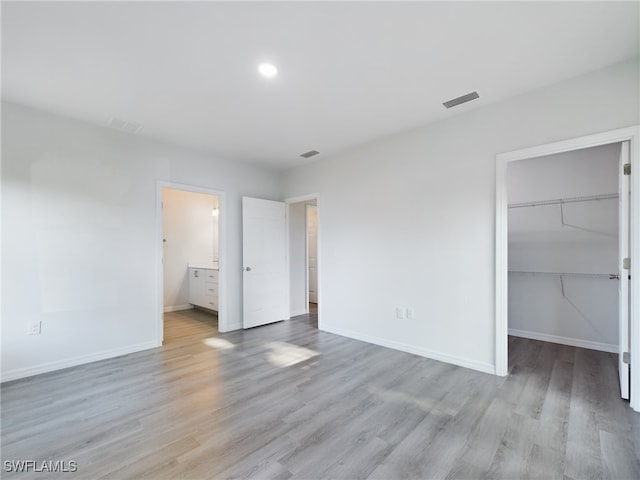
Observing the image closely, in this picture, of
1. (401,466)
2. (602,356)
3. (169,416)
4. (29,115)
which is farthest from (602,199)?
(29,115)

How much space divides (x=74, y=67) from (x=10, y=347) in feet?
8.73

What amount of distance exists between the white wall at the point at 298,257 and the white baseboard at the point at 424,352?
4.24ft

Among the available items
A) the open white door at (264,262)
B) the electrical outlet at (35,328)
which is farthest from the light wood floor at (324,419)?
the open white door at (264,262)

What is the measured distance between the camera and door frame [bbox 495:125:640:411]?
6.90 feet

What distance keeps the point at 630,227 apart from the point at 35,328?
544 cm

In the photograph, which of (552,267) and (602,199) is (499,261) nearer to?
(552,267)

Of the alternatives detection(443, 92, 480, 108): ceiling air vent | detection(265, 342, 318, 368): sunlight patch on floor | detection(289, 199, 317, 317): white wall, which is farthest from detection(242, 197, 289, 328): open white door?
detection(443, 92, 480, 108): ceiling air vent

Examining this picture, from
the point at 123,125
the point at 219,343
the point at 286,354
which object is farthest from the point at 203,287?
the point at 123,125

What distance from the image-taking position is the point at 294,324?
184 inches

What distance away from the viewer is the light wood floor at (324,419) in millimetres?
1604

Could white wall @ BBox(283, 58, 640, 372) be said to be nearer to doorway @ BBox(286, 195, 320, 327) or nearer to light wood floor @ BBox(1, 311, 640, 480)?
light wood floor @ BBox(1, 311, 640, 480)

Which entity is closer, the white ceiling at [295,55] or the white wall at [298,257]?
the white ceiling at [295,55]

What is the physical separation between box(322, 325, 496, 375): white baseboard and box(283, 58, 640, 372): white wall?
1cm

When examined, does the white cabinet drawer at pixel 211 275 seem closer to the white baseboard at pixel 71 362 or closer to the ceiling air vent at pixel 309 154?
the white baseboard at pixel 71 362
